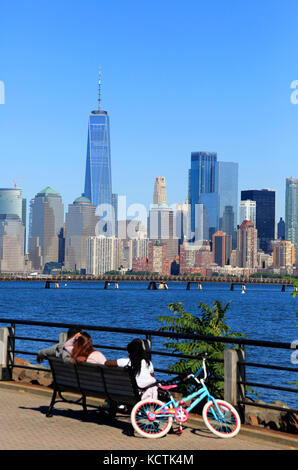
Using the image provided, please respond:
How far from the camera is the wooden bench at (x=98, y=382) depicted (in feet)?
31.9

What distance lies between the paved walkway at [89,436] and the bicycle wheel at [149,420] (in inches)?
4.3

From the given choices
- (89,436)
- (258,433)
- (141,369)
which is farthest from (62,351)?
(258,433)

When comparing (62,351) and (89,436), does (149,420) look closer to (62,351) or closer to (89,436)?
(89,436)

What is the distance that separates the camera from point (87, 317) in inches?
3169

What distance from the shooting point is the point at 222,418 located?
9492mm

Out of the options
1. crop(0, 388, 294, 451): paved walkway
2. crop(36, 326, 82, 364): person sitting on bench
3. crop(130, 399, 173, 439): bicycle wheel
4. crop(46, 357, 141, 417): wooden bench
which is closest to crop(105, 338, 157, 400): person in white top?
crop(46, 357, 141, 417): wooden bench

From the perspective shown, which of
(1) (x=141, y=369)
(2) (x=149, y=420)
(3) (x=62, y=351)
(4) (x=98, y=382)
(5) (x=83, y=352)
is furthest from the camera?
(3) (x=62, y=351)

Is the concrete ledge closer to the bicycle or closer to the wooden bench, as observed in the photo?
the bicycle

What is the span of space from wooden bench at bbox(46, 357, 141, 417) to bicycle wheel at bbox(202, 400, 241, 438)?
36.4 inches

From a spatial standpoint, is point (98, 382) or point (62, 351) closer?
point (98, 382)

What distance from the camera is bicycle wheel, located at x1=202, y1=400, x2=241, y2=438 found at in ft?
30.9

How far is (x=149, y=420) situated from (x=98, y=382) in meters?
1.06
